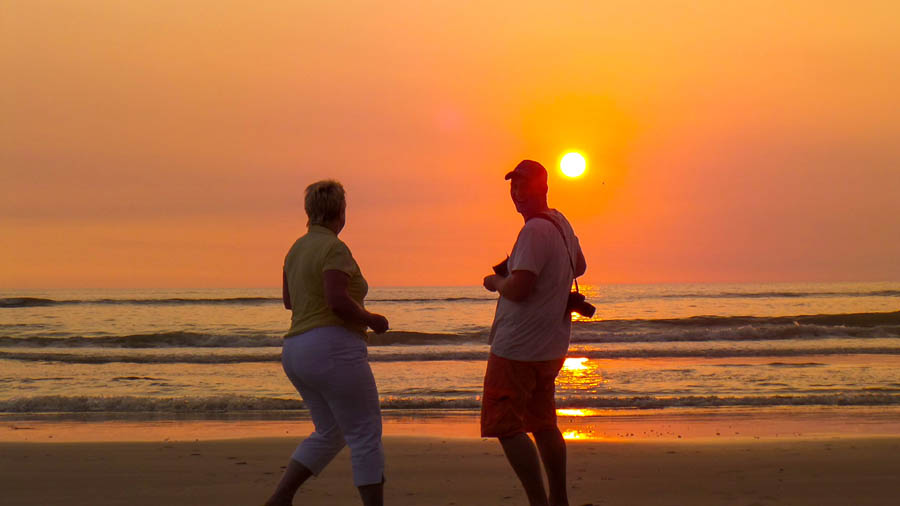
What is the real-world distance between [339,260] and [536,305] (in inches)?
35.7

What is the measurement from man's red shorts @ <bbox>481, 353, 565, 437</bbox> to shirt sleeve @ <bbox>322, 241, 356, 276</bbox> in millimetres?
793

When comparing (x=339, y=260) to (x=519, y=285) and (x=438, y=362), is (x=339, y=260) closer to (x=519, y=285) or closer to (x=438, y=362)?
(x=519, y=285)

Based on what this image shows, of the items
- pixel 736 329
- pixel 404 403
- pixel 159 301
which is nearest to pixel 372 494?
pixel 404 403

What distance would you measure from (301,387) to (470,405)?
6.73 metres

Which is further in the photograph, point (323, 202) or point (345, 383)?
point (323, 202)

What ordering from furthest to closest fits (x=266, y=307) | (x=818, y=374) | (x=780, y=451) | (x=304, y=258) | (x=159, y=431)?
1. (x=266, y=307)
2. (x=818, y=374)
3. (x=159, y=431)
4. (x=780, y=451)
5. (x=304, y=258)

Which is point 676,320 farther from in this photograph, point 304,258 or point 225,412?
point 304,258

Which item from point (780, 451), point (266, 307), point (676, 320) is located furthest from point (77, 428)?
point (266, 307)

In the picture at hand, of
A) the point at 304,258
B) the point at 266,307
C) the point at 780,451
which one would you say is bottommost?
the point at 266,307

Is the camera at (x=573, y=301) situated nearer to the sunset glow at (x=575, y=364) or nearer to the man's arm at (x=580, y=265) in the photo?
the man's arm at (x=580, y=265)

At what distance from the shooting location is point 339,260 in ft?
12.2

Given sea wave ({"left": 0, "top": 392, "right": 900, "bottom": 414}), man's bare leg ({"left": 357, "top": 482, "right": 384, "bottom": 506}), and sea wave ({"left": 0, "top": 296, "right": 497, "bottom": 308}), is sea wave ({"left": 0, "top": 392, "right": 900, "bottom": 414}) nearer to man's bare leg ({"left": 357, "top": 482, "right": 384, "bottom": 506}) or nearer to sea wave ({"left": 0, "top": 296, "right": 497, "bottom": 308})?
man's bare leg ({"left": 357, "top": 482, "right": 384, "bottom": 506})

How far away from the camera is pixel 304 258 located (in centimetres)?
380

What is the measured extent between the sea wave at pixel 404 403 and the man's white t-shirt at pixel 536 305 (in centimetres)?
648
